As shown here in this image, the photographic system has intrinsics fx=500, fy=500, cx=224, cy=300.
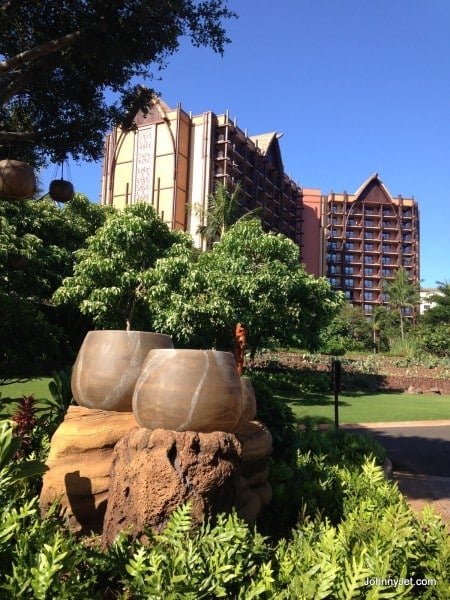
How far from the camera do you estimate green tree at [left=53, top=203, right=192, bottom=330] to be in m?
14.9

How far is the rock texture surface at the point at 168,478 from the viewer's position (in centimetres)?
286

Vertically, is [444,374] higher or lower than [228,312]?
lower

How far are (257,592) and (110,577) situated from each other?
2.77ft

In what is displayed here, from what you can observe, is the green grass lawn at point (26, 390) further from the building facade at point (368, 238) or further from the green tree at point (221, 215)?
the building facade at point (368, 238)

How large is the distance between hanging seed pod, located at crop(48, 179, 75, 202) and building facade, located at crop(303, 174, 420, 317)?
72722mm

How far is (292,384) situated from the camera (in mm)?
21438

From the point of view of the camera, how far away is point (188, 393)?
3109mm

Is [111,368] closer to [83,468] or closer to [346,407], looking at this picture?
[83,468]

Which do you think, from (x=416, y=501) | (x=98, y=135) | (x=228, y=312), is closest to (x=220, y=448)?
(x=416, y=501)

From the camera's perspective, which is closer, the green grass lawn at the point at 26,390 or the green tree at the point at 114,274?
the green grass lawn at the point at 26,390

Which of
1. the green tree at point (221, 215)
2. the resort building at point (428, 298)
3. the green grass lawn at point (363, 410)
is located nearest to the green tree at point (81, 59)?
the green grass lawn at point (363, 410)

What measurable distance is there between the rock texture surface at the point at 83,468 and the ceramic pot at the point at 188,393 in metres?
0.47

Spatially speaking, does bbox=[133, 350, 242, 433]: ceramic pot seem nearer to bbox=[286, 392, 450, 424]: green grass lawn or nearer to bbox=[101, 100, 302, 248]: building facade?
bbox=[286, 392, 450, 424]: green grass lawn

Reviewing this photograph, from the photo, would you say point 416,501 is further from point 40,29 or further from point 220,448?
point 40,29
